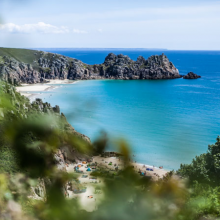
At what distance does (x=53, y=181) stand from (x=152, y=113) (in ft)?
161

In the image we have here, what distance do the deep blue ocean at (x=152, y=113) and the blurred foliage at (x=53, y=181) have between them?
152 millimetres

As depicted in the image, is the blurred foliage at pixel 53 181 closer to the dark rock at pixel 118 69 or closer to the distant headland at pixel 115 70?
the distant headland at pixel 115 70

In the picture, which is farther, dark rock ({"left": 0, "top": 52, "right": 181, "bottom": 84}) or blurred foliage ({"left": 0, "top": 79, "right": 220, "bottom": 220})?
dark rock ({"left": 0, "top": 52, "right": 181, "bottom": 84})

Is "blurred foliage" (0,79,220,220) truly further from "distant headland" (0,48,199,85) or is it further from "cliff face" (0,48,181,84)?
"cliff face" (0,48,181,84)

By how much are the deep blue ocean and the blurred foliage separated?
152 millimetres

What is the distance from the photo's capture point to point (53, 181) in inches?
53.4

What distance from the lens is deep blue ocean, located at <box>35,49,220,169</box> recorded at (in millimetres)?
1702

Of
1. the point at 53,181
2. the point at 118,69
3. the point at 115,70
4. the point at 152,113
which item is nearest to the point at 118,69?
the point at 118,69

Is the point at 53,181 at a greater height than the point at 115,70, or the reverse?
the point at 53,181

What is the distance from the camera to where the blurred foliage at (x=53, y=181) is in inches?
44.7

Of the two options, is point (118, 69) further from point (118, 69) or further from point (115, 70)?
point (115, 70)

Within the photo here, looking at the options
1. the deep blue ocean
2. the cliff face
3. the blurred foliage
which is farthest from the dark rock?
the blurred foliage

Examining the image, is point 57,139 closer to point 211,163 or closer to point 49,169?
point 49,169

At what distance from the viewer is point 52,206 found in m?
1.10
